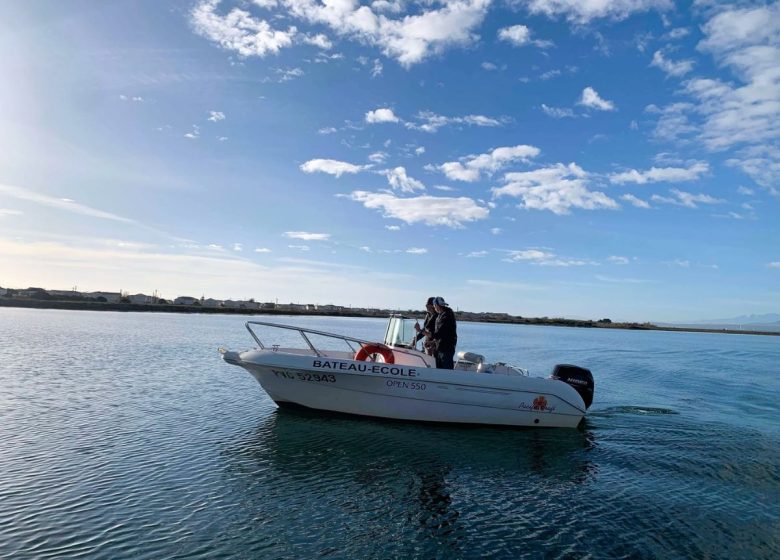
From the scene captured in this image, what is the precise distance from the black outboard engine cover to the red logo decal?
4.68 ft

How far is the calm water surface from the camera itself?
6359mm

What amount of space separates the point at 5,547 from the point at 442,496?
19.4ft

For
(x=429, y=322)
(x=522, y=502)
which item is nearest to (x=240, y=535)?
(x=522, y=502)

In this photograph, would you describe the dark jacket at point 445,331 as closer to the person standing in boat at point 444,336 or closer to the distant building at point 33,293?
the person standing in boat at point 444,336

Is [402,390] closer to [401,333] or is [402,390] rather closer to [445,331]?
[445,331]

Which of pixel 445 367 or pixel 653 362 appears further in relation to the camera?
pixel 653 362

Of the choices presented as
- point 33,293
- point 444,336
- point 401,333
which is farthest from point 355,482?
point 33,293

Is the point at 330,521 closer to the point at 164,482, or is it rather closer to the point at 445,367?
the point at 164,482

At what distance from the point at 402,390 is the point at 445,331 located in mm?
1872

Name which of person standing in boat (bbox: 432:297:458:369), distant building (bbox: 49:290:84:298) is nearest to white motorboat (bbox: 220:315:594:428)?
person standing in boat (bbox: 432:297:458:369)

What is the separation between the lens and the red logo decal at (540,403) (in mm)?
12719

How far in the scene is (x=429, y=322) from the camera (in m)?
13.6

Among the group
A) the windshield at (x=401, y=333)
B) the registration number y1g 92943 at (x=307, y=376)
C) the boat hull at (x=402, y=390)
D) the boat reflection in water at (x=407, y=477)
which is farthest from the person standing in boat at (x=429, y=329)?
the registration number y1g 92943 at (x=307, y=376)

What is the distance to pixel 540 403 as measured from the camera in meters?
12.8
